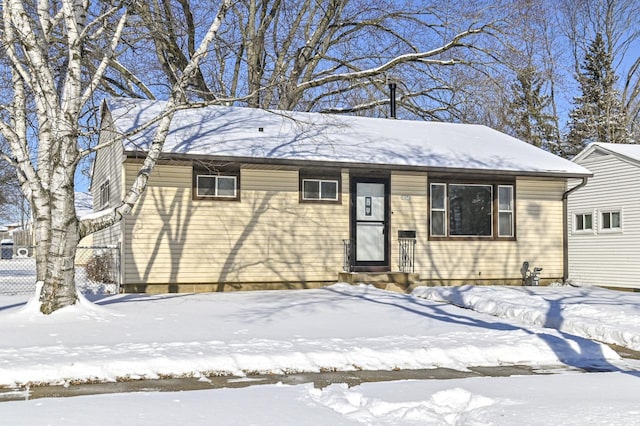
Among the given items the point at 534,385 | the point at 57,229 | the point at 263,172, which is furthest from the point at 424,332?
the point at 263,172

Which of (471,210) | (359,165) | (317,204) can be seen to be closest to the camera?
(359,165)

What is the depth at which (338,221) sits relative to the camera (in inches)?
637

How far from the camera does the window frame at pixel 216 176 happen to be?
590 inches

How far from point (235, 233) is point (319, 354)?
7.48 meters

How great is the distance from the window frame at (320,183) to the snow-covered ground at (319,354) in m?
2.64

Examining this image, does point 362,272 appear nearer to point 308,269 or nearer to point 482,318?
point 308,269

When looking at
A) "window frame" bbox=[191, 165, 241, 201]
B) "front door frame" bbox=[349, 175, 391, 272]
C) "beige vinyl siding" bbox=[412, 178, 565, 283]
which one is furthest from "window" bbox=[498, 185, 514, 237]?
"window frame" bbox=[191, 165, 241, 201]

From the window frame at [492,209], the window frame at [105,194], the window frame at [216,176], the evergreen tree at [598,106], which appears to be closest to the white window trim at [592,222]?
the window frame at [492,209]

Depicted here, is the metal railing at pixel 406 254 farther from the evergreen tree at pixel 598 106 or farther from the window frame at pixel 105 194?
the evergreen tree at pixel 598 106

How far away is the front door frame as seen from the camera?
16266mm

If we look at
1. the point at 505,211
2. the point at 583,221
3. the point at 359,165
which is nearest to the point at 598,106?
the point at 583,221

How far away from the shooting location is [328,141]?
16.9m

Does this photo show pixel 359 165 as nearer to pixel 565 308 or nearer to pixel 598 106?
pixel 565 308

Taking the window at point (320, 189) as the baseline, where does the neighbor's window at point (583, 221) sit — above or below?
below
